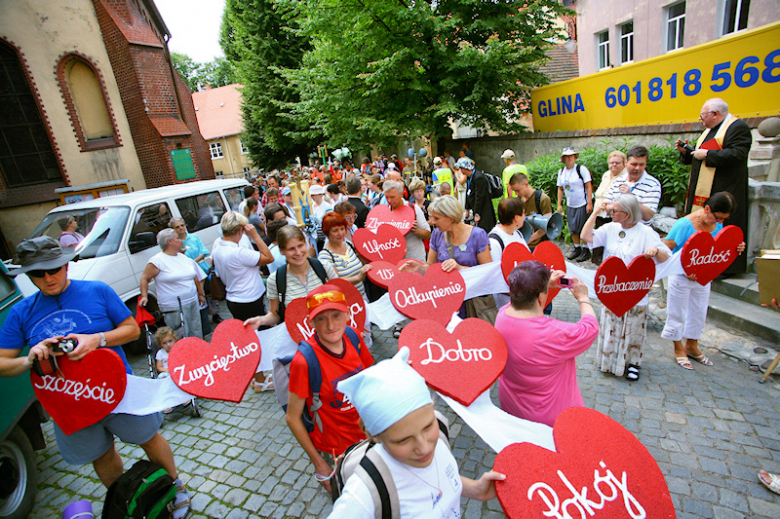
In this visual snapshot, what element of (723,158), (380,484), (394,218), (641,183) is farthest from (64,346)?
(723,158)

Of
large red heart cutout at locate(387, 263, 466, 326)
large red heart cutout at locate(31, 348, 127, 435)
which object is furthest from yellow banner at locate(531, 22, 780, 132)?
large red heart cutout at locate(31, 348, 127, 435)

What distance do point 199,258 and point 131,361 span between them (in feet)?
5.91

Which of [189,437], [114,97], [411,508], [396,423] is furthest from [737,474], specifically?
[114,97]

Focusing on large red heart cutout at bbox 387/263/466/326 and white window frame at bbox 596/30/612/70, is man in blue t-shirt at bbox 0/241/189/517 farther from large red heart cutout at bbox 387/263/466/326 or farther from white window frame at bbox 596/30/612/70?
white window frame at bbox 596/30/612/70

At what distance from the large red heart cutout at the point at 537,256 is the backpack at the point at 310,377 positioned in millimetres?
1638

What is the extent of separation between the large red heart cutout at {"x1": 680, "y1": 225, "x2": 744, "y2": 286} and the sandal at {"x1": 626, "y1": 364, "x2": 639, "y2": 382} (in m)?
0.99

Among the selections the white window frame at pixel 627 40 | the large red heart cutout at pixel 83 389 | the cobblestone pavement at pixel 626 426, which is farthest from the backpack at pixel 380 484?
the white window frame at pixel 627 40

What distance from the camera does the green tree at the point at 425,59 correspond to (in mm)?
10508

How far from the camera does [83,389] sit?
236 centimetres

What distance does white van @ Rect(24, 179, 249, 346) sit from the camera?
17.5ft

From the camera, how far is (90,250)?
5.53m

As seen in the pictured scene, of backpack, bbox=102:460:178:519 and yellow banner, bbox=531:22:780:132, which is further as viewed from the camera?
yellow banner, bbox=531:22:780:132

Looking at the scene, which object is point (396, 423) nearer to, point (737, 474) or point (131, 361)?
point (737, 474)

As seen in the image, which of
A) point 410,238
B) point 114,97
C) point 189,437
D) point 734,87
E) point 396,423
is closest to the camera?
point 396,423
